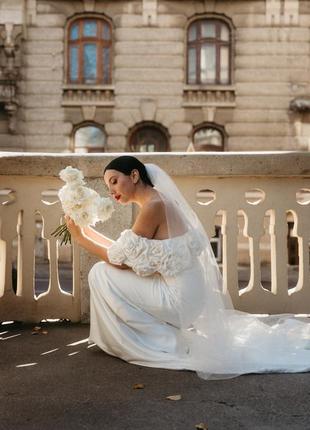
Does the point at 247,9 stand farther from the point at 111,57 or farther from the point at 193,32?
the point at 111,57

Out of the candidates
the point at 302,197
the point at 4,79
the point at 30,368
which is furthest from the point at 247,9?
the point at 30,368

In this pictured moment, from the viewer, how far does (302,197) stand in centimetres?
1373

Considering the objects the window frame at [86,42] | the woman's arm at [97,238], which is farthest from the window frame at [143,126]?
the woman's arm at [97,238]

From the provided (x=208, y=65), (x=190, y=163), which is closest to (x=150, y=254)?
(x=190, y=163)

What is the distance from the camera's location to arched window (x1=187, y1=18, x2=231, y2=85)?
649 inches

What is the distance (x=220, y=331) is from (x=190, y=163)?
4.75 feet

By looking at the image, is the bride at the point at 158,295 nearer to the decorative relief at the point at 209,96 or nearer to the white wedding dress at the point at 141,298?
the white wedding dress at the point at 141,298

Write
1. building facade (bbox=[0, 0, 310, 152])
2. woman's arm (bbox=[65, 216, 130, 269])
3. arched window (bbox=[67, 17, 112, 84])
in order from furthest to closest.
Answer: arched window (bbox=[67, 17, 112, 84]), building facade (bbox=[0, 0, 310, 152]), woman's arm (bbox=[65, 216, 130, 269])

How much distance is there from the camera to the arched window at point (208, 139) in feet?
53.9

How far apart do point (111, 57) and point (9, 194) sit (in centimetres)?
1287

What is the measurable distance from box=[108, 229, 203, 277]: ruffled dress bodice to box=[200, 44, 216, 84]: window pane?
13.8m

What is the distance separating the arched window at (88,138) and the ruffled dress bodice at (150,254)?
43.7 ft

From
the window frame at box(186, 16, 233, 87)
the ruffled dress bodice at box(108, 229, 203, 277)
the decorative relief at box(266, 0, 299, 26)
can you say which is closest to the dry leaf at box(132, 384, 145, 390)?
the ruffled dress bodice at box(108, 229, 203, 277)

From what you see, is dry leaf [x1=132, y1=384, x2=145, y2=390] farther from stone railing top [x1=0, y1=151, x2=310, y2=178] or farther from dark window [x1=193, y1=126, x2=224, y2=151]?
dark window [x1=193, y1=126, x2=224, y2=151]
